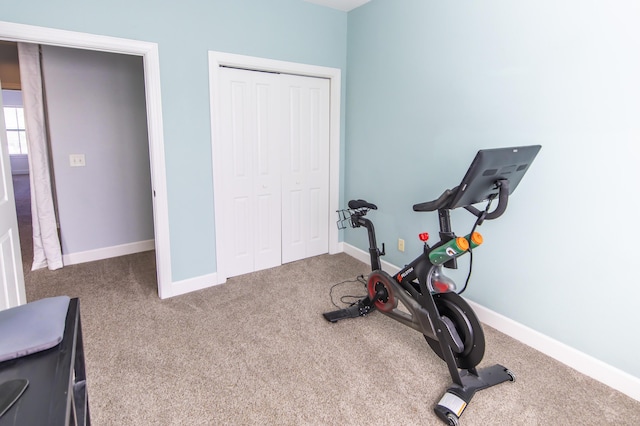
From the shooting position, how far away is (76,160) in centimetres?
366

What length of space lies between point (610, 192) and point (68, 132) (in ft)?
14.4

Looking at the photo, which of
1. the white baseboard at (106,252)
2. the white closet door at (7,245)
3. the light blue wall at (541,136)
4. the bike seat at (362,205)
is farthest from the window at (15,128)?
the light blue wall at (541,136)

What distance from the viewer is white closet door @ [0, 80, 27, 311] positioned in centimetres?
182

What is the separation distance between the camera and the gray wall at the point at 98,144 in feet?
11.5

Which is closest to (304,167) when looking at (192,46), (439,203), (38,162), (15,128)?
(192,46)

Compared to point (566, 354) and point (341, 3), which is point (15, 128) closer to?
point (341, 3)

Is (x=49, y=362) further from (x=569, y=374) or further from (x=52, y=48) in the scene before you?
(x=52, y=48)

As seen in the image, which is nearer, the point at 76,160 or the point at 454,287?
the point at 454,287

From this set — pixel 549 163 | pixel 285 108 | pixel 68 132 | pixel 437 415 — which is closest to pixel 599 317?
pixel 549 163

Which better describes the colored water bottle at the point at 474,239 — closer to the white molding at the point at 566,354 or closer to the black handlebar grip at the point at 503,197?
the black handlebar grip at the point at 503,197

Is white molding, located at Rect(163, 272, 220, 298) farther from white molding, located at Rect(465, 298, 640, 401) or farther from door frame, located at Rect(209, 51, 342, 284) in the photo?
white molding, located at Rect(465, 298, 640, 401)

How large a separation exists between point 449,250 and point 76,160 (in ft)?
12.0

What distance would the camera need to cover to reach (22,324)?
1041 millimetres

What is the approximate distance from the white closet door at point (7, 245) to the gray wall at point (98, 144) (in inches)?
68.1
